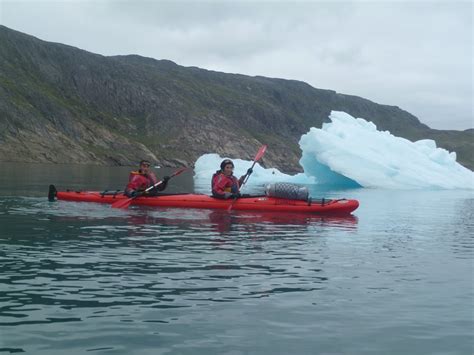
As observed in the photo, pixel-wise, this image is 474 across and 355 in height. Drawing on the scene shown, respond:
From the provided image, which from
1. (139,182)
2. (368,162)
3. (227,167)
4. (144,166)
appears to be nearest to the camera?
(227,167)

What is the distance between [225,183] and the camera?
66.3ft

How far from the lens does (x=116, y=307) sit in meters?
7.77

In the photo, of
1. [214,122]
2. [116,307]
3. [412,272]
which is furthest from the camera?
[214,122]

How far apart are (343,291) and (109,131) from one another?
103201 millimetres

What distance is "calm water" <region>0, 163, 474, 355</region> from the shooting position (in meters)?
6.81

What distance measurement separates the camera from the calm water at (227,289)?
6.81 m

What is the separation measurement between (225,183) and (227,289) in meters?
11.4

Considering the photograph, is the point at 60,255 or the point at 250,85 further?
the point at 250,85

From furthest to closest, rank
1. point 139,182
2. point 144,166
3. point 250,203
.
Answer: point 139,182, point 144,166, point 250,203

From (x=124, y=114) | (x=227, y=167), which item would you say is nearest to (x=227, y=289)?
(x=227, y=167)

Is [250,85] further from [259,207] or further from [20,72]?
[259,207]

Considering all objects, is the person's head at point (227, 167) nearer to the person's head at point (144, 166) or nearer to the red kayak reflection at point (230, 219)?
the red kayak reflection at point (230, 219)

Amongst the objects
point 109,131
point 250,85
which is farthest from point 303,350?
point 250,85

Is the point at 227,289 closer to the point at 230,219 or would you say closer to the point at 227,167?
→ the point at 230,219
